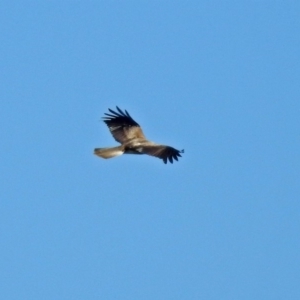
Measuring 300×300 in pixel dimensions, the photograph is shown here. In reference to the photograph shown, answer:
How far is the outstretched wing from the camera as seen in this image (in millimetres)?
33656

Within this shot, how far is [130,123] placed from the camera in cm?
3475

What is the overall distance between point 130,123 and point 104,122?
2.59 feet

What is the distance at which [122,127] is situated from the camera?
34.5 meters

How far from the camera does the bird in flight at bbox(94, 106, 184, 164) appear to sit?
31031 millimetres

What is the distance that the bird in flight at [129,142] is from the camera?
1222 inches

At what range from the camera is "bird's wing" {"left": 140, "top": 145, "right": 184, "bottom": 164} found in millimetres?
30766

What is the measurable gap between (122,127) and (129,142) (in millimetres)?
1734

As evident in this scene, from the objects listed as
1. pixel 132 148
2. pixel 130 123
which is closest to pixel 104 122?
pixel 130 123

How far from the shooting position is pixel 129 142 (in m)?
32.9

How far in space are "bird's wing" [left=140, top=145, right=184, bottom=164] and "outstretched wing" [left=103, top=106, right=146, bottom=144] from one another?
6.06ft

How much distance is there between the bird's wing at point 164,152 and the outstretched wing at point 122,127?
6.06 feet

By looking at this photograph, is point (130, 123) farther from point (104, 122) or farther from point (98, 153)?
point (98, 153)

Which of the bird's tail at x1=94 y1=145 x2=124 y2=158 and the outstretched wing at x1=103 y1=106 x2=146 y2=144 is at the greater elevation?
the outstretched wing at x1=103 y1=106 x2=146 y2=144

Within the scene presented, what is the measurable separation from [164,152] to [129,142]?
2.13 metres
